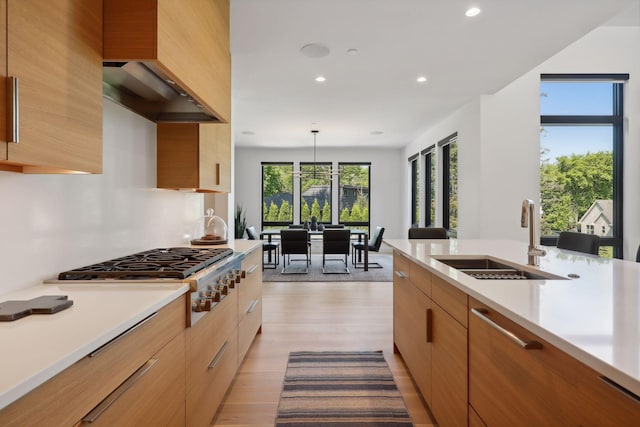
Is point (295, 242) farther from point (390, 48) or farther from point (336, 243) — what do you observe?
point (390, 48)

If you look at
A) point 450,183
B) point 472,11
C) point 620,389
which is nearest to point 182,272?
point 620,389

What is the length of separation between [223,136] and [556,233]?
461 centimetres

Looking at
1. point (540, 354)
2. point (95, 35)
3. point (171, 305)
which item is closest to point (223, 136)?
point (95, 35)

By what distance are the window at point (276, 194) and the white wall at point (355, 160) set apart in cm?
14

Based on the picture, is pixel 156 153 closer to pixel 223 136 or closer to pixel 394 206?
pixel 223 136

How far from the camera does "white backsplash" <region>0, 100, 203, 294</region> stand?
122cm

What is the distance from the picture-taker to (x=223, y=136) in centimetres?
283

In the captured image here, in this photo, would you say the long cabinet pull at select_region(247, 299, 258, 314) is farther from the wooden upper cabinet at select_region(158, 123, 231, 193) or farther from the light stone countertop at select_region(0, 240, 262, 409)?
the light stone countertop at select_region(0, 240, 262, 409)

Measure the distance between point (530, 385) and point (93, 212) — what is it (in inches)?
72.7

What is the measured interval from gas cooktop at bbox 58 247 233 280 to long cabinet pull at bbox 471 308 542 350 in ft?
3.67

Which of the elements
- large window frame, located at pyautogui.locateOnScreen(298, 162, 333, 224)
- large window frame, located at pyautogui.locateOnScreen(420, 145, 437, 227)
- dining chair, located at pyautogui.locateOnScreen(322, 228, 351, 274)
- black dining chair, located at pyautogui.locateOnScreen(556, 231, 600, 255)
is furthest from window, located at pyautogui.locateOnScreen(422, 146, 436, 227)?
black dining chair, located at pyautogui.locateOnScreen(556, 231, 600, 255)

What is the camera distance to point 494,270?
170cm

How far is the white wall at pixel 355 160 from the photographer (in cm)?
877

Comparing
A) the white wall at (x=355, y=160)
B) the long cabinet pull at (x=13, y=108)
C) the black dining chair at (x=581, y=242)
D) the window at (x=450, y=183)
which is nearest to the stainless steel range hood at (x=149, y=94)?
the long cabinet pull at (x=13, y=108)
